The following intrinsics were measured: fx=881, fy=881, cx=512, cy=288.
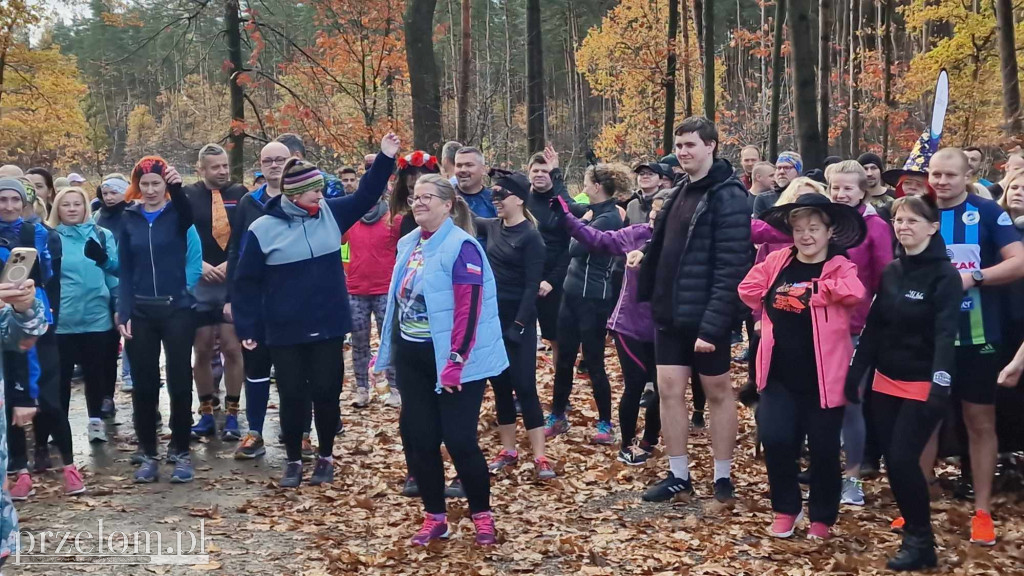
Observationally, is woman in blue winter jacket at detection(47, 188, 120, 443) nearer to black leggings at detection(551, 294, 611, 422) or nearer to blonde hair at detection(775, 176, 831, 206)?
black leggings at detection(551, 294, 611, 422)

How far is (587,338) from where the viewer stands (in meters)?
8.00

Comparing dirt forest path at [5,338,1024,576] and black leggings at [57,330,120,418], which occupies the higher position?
black leggings at [57,330,120,418]

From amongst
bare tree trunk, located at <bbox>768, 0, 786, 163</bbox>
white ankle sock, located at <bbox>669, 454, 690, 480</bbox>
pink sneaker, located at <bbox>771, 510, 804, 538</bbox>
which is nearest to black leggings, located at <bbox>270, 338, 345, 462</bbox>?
white ankle sock, located at <bbox>669, 454, 690, 480</bbox>

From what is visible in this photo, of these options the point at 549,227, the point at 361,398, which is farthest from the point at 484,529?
the point at 361,398

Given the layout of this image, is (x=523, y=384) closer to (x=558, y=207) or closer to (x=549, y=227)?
(x=558, y=207)

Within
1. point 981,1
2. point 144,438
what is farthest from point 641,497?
point 981,1

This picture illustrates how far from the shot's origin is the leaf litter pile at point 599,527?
5246 millimetres

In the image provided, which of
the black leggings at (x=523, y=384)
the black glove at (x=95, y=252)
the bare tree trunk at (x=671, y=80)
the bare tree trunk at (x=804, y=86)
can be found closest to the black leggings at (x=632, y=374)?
the black leggings at (x=523, y=384)

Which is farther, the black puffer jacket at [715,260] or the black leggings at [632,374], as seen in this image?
the black leggings at [632,374]

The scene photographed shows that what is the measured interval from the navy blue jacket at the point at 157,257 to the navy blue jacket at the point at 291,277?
52 cm

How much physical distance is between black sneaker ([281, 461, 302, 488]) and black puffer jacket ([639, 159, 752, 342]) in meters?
3.13

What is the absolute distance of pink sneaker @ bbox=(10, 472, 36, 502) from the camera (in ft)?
21.1

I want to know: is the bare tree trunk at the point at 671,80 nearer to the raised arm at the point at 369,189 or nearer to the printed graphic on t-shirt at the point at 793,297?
the raised arm at the point at 369,189

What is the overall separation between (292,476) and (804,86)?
1012 centimetres
